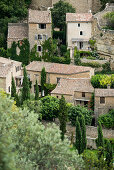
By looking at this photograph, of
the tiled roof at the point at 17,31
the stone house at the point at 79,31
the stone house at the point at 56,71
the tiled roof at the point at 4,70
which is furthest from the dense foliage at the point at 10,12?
the tiled roof at the point at 4,70

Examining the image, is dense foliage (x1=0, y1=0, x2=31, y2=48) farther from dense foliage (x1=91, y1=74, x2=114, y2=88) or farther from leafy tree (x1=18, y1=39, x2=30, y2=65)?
dense foliage (x1=91, y1=74, x2=114, y2=88)

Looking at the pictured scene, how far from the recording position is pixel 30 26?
213 ft

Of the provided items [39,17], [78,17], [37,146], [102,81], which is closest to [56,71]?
[102,81]

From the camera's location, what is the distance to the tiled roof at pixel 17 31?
6550cm

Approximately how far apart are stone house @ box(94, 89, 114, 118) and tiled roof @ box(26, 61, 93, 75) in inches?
277

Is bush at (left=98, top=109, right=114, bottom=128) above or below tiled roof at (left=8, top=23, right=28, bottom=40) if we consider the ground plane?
below

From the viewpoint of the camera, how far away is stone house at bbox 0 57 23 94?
183ft

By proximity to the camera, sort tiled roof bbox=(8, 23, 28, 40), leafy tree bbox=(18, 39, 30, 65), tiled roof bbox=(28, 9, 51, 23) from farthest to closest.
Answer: tiled roof bbox=(8, 23, 28, 40) < tiled roof bbox=(28, 9, 51, 23) < leafy tree bbox=(18, 39, 30, 65)

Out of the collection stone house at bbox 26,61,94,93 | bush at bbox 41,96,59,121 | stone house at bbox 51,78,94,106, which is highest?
stone house at bbox 26,61,94,93

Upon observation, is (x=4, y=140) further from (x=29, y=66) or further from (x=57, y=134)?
(x=29, y=66)

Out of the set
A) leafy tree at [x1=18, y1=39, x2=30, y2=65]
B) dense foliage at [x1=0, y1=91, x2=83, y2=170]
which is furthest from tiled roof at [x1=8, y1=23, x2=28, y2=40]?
dense foliage at [x1=0, y1=91, x2=83, y2=170]

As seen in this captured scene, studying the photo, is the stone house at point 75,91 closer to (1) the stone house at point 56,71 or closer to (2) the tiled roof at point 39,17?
(1) the stone house at point 56,71

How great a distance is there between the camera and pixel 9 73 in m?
57.3

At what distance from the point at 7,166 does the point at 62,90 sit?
31086mm
